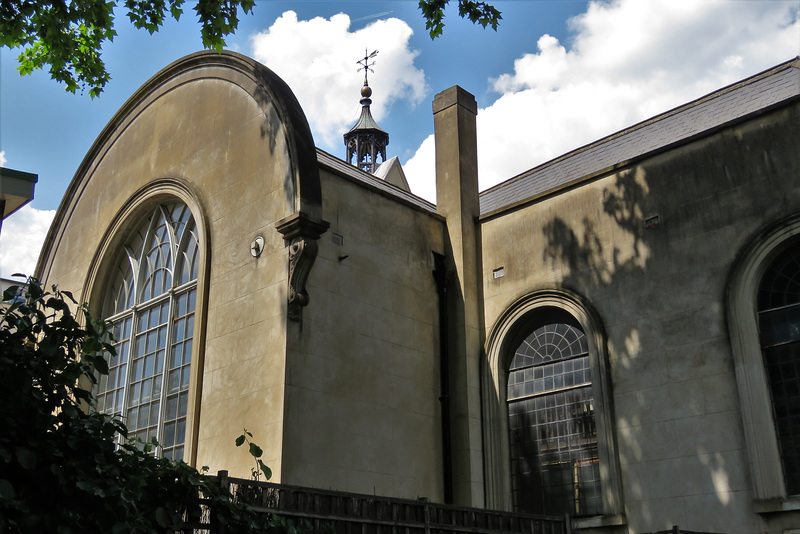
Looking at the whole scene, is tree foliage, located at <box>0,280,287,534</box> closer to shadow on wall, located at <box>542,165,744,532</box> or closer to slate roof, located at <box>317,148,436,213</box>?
shadow on wall, located at <box>542,165,744,532</box>

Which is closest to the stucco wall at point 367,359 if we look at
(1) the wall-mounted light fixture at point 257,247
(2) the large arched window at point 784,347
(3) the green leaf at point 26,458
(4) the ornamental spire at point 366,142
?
(1) the wall-mounted light fixture at point 257,247

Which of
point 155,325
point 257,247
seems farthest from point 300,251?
point 155,325

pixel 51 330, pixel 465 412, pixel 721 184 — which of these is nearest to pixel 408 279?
pixel 465 412

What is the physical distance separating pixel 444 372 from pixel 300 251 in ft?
12.9

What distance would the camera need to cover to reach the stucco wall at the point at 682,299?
12711mm

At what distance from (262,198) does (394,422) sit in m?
4.65

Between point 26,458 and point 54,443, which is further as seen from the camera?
point 54,443

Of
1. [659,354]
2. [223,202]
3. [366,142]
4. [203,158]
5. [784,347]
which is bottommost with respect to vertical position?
[784,347]

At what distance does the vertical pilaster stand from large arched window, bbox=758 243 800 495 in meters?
5.24

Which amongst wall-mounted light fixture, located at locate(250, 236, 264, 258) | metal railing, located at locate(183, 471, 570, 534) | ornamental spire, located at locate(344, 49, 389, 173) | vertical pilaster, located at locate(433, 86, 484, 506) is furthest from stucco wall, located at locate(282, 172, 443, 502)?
ornamental spire, located at locate(344, 49, 389, 173)

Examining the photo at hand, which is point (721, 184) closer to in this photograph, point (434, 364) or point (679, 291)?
point (679, 291)

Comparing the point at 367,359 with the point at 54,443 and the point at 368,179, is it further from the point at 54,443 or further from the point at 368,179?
the point at 54,443

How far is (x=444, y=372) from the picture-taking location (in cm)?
1603

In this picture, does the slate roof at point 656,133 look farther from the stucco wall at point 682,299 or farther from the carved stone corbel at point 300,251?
the carved stone corbel at point 300,251
